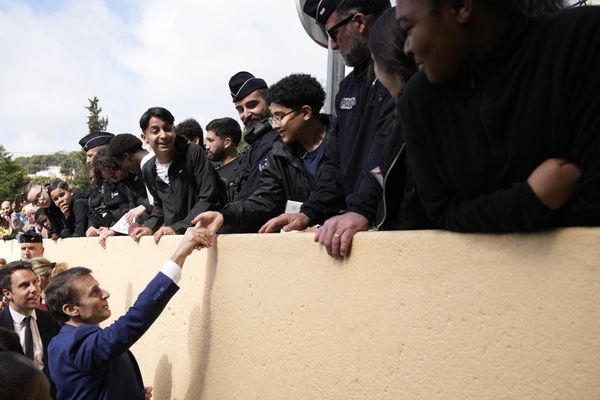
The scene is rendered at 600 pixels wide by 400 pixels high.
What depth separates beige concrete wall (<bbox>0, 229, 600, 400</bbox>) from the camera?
1.82 m

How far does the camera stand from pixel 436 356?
2225mm

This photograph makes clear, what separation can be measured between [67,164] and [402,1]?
280ft

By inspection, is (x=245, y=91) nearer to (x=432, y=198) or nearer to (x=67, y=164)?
(x=432, y=198)

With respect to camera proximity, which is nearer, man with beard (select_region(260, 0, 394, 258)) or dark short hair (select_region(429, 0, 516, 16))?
dark short hair (select_region(429, 0, 516, 16))

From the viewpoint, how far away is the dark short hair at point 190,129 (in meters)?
7.45

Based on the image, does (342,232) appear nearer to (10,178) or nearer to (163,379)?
(163,379)

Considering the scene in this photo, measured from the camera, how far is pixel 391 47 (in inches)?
101

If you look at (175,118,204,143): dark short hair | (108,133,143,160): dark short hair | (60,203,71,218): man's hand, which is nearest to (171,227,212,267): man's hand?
(108,133,143,160): dark short hair

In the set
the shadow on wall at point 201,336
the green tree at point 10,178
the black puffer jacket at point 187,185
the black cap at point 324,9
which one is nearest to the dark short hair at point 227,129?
the black puffer jacket at point 187,185

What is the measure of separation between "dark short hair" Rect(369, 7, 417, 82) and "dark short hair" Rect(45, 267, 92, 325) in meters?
2.30

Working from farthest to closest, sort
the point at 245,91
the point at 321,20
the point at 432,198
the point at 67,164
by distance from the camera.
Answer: the point at 67,164
the point at 245,91
the point at 321,20
the point at 432,198

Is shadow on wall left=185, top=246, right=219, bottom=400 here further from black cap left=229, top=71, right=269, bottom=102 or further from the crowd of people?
black cap left=229, top=71, right=269, bottom=102

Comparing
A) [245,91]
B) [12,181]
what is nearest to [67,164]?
[12,181]

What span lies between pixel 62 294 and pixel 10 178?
170 ft
